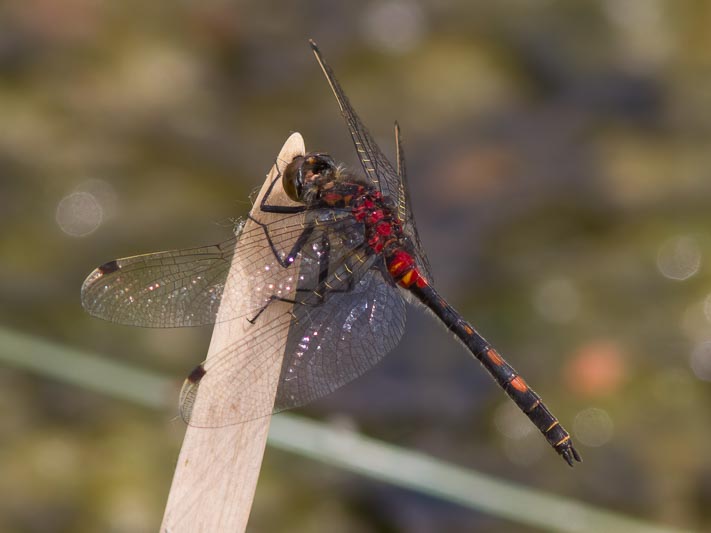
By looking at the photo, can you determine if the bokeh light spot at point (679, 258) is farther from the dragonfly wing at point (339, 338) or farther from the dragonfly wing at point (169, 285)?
the dragonfly wing at point (169, 285)

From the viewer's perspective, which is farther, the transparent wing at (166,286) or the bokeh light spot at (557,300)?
the bokeh light spot at (557,300)

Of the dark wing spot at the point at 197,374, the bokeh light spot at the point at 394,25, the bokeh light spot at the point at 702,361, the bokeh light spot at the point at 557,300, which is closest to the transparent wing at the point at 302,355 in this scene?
the dark wing spot at the point at 197,374

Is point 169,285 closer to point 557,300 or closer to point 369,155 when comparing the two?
point 369,155

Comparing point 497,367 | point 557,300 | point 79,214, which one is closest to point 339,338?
point 497,367

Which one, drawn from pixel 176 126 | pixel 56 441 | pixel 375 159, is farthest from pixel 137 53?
pixel 375 159

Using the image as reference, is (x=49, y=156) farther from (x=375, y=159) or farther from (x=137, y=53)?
(x=375, y=159)

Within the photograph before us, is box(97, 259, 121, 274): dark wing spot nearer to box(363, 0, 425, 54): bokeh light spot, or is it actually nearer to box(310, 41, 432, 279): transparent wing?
box(310, 41, 432, 279): transparent wing
